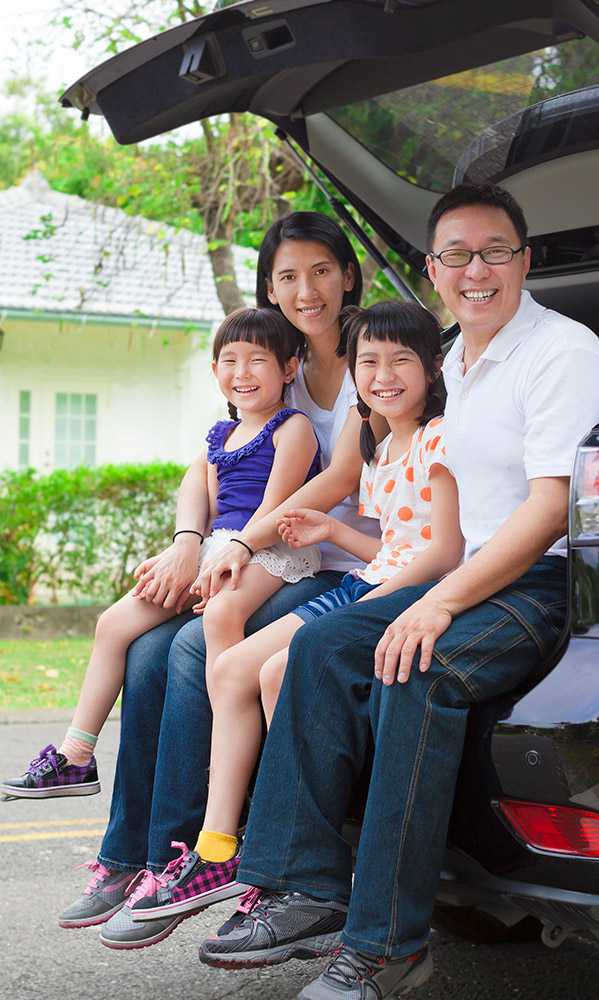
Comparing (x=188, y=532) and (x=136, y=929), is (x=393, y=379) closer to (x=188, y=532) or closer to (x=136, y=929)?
(x=188, y=532)

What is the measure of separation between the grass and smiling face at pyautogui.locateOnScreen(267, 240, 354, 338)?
16.3 ft

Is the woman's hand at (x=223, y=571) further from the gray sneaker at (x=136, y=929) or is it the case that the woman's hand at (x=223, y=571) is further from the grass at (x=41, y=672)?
the grass at (x=41, y=672)

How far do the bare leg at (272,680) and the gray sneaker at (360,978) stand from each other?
592 millimetres

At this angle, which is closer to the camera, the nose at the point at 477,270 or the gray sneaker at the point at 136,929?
the gray sneaker at the point at 136,929

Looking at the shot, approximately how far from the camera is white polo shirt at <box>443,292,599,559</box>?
2850 mm

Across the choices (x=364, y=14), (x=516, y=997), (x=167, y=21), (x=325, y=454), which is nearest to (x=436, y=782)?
(x=516, y=997)

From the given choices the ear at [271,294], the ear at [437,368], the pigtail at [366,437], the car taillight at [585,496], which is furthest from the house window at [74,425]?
the car taillight at [585,496]

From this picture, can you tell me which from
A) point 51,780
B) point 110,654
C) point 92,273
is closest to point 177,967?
point 51,780

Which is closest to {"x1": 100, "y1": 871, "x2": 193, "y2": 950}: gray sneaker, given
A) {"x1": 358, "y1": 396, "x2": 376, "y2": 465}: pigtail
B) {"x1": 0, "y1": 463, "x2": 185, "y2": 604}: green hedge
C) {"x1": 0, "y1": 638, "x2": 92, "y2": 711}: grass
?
{"x1": 358, "y1": 396, "x2": 376, "y2": 465}: pigtail

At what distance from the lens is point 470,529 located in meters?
3.06

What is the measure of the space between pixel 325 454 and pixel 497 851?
152 centimetres

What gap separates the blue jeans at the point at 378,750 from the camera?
101 inches

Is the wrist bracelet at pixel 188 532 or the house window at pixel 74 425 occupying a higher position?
the house window at pixel 74 425

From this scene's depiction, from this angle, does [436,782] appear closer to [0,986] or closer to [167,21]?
[0,986]
